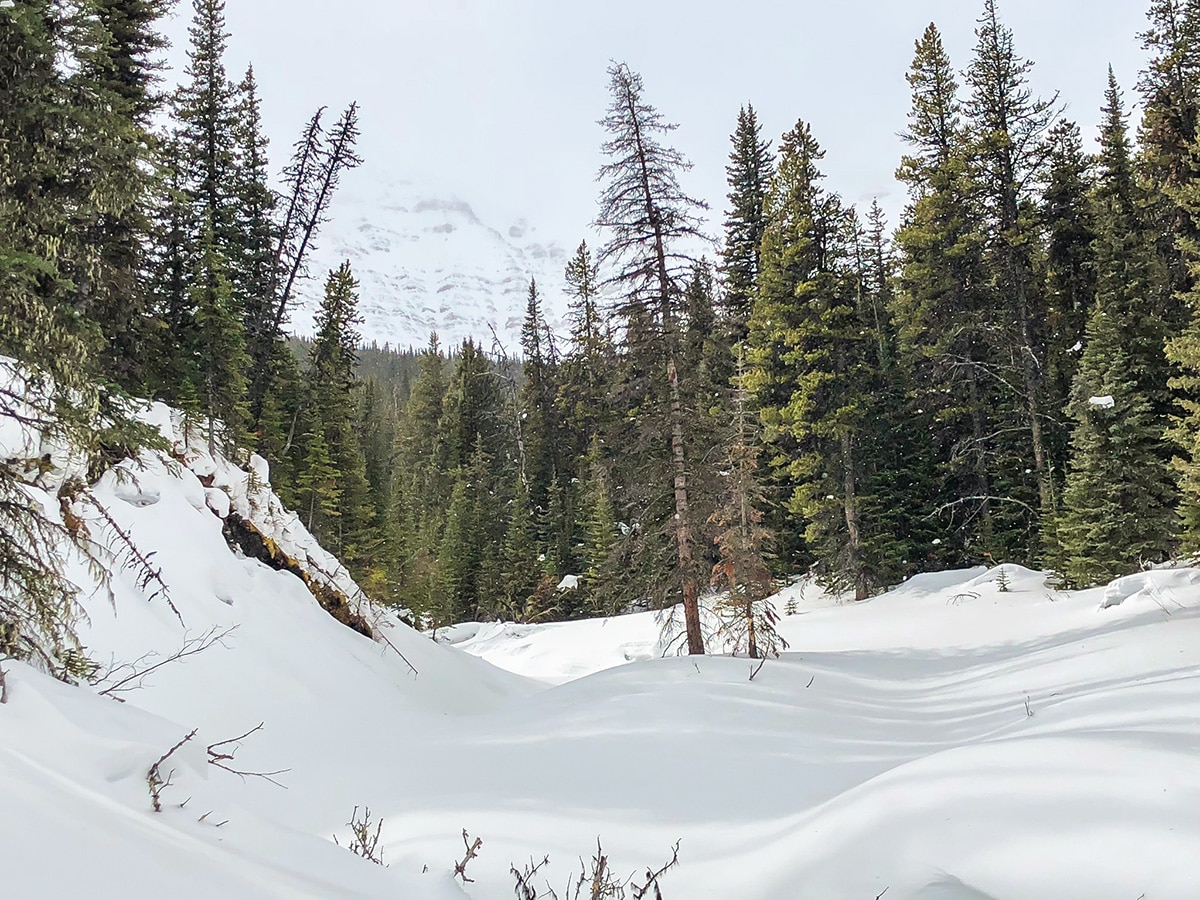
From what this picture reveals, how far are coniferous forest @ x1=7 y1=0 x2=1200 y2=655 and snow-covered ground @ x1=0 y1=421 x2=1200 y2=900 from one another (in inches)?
68.4

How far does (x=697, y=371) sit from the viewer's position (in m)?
13.2

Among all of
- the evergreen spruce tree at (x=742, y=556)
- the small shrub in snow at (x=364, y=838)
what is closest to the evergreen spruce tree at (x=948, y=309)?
the evergreen spruce tree at (x=742, y=556)

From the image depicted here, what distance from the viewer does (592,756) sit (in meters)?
7.48

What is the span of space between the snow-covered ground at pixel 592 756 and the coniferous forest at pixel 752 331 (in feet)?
5.70

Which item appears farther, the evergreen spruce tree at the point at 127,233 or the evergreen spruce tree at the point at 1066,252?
the evergreen spruce tree at the point at 1066,252

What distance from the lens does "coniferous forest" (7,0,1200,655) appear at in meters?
8.78

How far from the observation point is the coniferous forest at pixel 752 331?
8781 millimetres

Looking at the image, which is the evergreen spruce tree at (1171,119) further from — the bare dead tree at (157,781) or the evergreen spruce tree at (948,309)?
the bare dead tree at (157,781)

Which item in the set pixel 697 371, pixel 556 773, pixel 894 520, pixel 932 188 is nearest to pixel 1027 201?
pixel 932 188

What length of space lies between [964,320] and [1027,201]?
4267mm

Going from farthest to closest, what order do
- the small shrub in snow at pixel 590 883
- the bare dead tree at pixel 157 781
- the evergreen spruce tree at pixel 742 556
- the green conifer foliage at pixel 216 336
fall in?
the green conifer foliage at pixel 216 336
the evergreen spruce tree at pixel 742 556
the small shrub in snow at pixel 590 883
the bare dead tree at pixel 157 781

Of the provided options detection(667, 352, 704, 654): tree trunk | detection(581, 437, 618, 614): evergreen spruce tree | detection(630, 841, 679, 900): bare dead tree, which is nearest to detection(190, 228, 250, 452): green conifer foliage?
detection(667, 352, 704, 654): tree trunk

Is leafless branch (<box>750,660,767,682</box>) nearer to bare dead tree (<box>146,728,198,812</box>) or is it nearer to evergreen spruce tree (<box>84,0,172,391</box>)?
bare dead tree (<box>146,728,198,812</box>)

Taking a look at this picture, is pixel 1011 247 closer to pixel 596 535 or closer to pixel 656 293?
pixel 656 293
